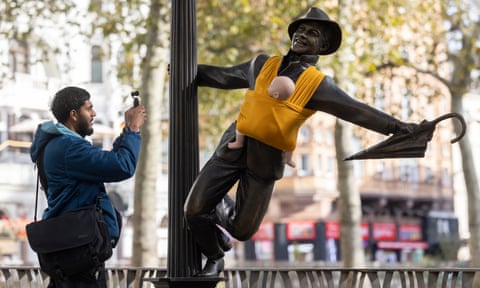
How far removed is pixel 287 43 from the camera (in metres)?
21.3

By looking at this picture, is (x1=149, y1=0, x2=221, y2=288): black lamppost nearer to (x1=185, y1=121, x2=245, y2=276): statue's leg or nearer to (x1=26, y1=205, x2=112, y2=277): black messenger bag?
(x1=185, y1=121, x2=245, y2=276): statue's leg

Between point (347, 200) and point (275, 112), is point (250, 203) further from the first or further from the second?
point (347, 200)

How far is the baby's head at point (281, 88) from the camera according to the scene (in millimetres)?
4371

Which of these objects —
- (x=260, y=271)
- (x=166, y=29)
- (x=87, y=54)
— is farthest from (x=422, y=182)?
(x=260, y=271)

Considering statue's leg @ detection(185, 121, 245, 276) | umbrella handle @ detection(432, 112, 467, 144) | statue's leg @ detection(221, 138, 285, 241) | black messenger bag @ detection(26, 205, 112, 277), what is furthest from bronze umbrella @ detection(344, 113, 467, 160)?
black messenger bag @ detection(26, 205, 112, 277)

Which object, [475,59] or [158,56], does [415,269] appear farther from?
[475,59]

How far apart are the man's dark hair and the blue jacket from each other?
0.07 metres

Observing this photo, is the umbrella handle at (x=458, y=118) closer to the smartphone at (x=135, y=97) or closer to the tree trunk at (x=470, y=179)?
the smartphone at (x=135, y=97)

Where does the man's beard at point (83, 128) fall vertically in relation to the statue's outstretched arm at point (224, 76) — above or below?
below

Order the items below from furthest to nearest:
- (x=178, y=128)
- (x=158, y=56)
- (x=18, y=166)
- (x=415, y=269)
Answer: (x=18, y=166), (x=158, y=56), (x=415, y=269), (x=178, y=128)

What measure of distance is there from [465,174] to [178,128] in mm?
19300

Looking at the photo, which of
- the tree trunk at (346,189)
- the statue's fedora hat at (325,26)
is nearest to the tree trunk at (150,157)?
the tree trunk at (346,189)

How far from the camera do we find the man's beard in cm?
496

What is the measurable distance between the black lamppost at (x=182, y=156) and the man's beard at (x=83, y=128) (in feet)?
1.50
